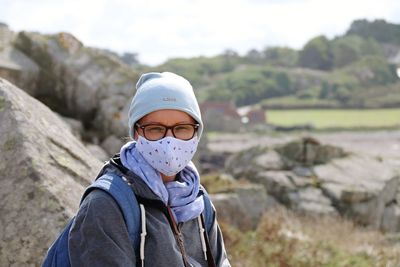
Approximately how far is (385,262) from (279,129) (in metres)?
94.6

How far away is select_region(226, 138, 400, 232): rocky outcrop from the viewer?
15781 millimetres

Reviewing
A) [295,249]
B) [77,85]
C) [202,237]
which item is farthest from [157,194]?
[77,85]

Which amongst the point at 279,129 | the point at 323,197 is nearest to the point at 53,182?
the point at 323,197

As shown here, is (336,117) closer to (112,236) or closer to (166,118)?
(166,118)

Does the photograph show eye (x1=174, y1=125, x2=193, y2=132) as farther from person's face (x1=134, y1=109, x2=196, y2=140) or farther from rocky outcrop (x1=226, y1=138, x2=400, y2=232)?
rocky outcrop (x1=226, y1=138, x2=400, y2=232)

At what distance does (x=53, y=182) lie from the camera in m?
4.47

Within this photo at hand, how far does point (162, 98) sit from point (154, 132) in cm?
17

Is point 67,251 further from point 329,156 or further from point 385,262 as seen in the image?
point 329,156

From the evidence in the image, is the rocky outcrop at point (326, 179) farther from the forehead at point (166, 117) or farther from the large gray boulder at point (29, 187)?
the forehead at point (166, 117)

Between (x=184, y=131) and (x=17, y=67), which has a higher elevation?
(x=184, y=131)

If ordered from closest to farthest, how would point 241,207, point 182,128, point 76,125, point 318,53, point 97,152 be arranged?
point 182,128
point 97,152
point 76,125
point 241,207
point 318,53

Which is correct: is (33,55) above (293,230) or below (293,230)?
above

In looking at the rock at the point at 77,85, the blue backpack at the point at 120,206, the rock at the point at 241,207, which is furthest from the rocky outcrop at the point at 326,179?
the blue backpack at the point at 120,206

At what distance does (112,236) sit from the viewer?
110 inches
